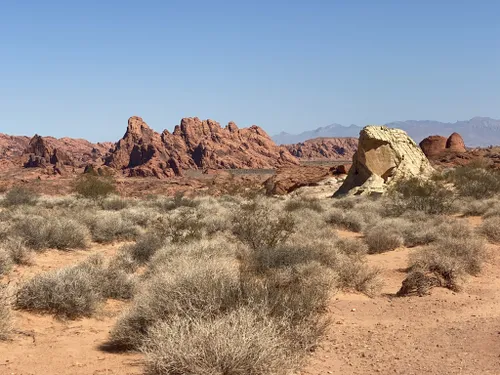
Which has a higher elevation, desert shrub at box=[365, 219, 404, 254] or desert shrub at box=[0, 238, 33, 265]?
desert shrub at box=[0, 238, 33, 265]

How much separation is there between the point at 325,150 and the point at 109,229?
491 ft

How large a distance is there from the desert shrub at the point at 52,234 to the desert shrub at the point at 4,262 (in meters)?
2.62

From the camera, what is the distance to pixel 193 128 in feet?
357

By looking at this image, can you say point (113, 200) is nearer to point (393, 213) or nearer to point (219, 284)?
point (393, 213)

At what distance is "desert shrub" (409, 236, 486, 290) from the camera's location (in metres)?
9.43

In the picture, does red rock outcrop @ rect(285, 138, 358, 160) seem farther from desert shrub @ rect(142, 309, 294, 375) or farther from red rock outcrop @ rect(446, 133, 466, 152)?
desert shrub @ rect(142, 309, 294, 375)

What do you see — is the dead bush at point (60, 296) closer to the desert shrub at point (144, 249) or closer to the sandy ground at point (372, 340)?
the sandy ground at point (372, 340)

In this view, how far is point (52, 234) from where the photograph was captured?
14.0 meters

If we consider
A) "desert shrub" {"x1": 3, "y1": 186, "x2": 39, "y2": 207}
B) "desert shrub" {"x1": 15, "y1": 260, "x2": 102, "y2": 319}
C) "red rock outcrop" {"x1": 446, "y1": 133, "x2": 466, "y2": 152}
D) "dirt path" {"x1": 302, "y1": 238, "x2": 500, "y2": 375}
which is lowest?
"dirt path" {"x1": 302, "y1": 238, "x2": 500, "y2": 375}

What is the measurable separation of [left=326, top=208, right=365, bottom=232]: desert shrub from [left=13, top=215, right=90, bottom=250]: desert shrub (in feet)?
31.5

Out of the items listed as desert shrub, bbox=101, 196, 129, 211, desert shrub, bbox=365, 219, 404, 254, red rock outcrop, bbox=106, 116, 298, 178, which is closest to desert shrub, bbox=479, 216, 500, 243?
desert shrub, bbox=365, 219, 404, 254

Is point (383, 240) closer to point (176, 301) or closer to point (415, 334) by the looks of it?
point (415, 334)

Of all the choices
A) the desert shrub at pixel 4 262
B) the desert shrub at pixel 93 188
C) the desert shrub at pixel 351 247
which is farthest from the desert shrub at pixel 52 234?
the desert shrub at pixel 93 188

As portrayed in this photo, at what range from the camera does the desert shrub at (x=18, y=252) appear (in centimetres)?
1118
